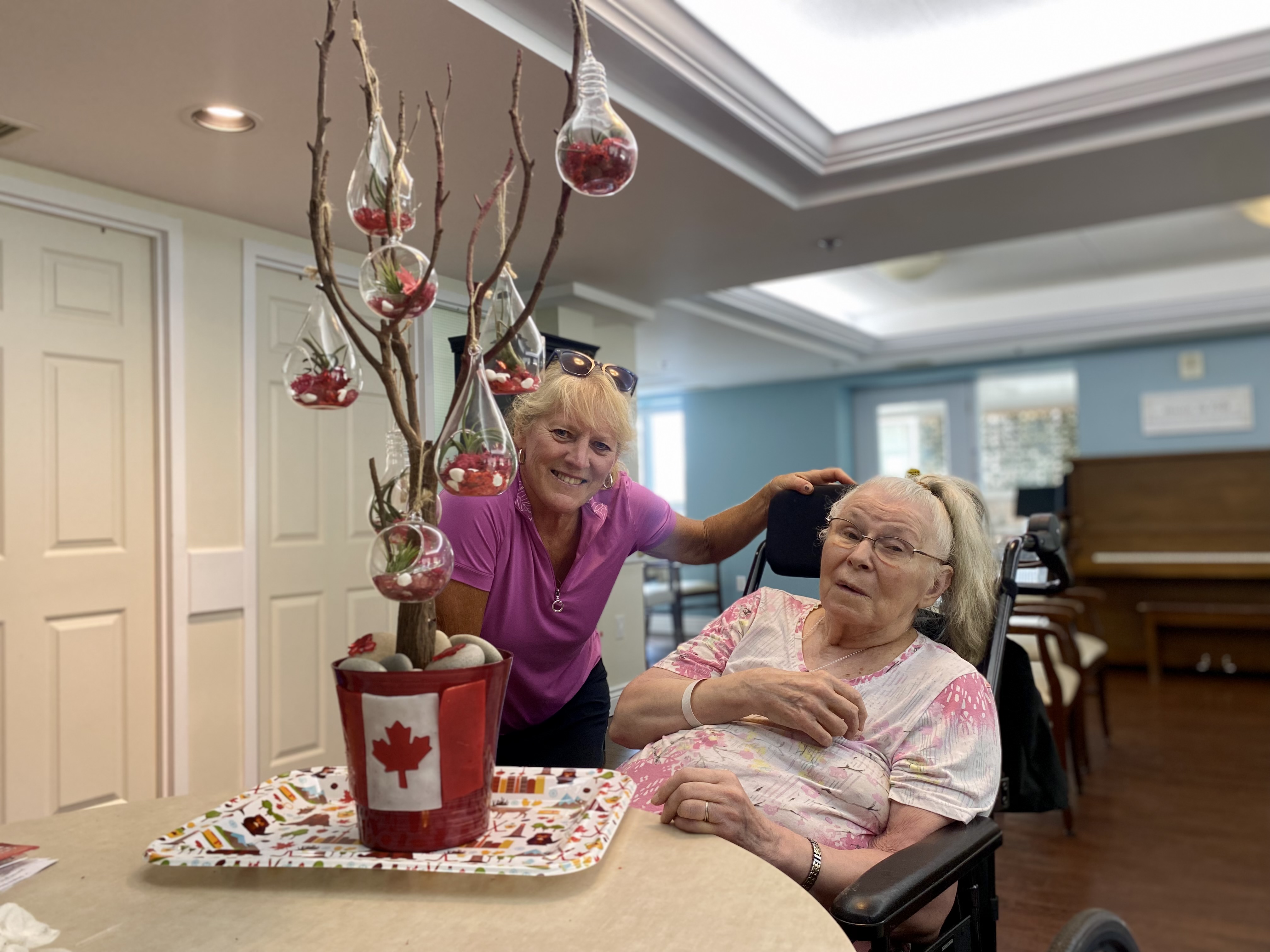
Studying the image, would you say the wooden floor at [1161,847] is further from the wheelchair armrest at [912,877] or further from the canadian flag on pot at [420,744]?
the canadian flag on pot at [420,744]

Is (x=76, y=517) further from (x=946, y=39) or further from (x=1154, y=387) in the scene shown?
(x=1154, y=387)

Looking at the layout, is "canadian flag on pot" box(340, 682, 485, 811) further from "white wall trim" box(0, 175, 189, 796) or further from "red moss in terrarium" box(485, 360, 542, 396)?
"white wall trim" box(0, 175, 189, 796)

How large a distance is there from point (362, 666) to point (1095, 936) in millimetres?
1217

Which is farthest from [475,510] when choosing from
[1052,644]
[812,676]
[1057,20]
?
[1052,644]

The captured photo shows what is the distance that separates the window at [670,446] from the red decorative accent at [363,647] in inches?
288

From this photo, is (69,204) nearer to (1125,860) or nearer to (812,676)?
(812,676)

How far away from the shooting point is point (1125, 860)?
2971 mm

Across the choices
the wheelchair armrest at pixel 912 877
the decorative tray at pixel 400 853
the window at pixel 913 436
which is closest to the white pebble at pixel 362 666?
the decorative tray at pixel 400 853

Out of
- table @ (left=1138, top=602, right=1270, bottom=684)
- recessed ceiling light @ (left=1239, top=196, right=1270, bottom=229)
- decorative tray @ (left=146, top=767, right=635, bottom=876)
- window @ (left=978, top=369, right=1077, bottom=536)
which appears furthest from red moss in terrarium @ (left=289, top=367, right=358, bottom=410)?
window @ (left=978, top=369, right=1077, bottom=536)

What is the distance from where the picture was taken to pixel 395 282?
0.84m

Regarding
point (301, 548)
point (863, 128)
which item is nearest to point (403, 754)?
point (301, 548)

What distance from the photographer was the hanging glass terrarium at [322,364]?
88cm

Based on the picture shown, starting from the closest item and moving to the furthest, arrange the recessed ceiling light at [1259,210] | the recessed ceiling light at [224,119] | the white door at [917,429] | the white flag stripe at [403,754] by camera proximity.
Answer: the white flag stripe at [403,754]
the recessed ceiling light at [224,119]
the recessed ceiling light at [1259,210]
the white door at [917,429]

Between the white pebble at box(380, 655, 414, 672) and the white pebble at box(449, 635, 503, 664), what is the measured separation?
0.21ft
